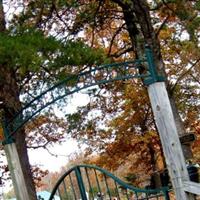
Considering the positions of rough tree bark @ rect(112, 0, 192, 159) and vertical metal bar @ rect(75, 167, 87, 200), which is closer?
vertical metal bar @ rect(75, 167, 87, 200)

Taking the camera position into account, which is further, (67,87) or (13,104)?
(13,104)

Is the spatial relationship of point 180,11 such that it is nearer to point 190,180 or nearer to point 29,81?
point 29,81

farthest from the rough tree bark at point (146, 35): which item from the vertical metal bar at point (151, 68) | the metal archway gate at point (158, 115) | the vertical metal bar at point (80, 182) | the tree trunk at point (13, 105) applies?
the vertical metal bar at point (151, 68)

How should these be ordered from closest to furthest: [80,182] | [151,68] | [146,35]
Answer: [151,68]
[80,182]
[146,35]

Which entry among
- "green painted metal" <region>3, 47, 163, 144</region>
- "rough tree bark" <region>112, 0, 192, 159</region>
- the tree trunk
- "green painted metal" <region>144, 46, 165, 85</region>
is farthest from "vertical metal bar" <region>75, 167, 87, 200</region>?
"rough tree bark" <region>112, 0, 192, 159</region>

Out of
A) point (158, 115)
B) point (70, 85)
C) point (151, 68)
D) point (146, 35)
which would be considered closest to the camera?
point (158, 115)

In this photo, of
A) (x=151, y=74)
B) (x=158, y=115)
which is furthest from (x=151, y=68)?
(x=158, y=115)

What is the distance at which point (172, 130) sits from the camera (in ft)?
14.3

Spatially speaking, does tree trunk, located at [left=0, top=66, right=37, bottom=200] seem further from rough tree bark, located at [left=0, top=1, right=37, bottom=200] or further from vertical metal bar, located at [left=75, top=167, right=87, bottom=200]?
vertical metal bar, located at [left=75, top=167, right=87, bottom=200]

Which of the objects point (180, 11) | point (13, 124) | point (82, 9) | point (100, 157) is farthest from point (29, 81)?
point (100, 157)

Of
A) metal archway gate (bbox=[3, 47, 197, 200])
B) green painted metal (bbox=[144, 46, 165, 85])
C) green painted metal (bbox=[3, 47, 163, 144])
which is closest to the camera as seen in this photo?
metal archway gate (bbox=[3, 47, 197, 200])

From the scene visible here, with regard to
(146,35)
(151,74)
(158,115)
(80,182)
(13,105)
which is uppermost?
(146,35)

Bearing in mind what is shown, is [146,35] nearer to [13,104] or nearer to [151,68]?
[13,104]

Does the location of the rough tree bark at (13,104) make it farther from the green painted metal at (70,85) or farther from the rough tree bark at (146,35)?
the rough tree bark at (146,35)
